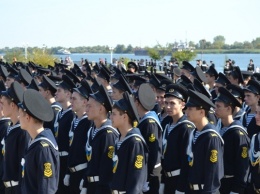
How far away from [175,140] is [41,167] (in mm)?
2513

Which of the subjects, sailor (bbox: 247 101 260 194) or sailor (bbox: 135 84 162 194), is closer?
sailor (bbox: 247 101 260 194)

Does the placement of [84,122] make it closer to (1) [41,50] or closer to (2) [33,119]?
(2) [33,119]

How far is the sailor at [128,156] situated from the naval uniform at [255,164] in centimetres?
169

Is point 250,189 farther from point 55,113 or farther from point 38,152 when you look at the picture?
point 55,113

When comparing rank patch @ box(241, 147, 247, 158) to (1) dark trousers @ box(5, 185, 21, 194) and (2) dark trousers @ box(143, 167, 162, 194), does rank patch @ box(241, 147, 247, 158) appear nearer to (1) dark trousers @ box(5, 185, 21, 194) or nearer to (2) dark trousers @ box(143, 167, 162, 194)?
(2) dark trousers @ box(143, 167, 162, 194)

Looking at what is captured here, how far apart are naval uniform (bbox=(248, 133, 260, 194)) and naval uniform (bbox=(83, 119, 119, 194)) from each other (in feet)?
6.36

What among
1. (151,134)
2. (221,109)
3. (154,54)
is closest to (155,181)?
(151,134)

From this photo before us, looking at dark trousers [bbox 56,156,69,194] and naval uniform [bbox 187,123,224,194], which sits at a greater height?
naval uniform [bbox 187,123,224,194]

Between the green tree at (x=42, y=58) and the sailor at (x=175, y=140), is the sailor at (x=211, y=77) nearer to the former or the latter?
the sailor at (x=175, y=140)

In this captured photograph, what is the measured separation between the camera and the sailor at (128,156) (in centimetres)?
531

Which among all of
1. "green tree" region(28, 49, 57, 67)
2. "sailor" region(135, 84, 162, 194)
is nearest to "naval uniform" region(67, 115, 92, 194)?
"sailor" region(135, 84, 162, 194)

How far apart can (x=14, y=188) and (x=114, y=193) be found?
1428mm

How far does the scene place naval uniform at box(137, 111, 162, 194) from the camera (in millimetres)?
7117

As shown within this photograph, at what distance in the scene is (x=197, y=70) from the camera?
12352 mm
